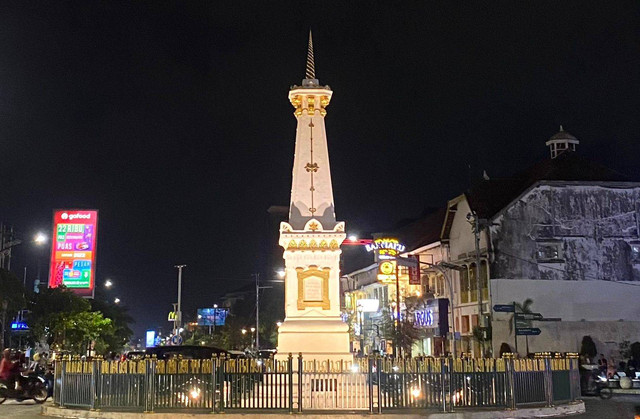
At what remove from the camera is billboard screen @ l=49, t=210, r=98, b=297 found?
45956 millimetres

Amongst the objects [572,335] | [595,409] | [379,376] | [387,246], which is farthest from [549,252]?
[379,376]

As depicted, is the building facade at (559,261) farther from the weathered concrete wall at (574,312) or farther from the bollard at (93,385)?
Answer: the bollard at (93,385)

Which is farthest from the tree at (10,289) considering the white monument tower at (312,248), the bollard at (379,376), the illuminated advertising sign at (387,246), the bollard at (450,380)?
the illuminated advertising sign at (387,246)

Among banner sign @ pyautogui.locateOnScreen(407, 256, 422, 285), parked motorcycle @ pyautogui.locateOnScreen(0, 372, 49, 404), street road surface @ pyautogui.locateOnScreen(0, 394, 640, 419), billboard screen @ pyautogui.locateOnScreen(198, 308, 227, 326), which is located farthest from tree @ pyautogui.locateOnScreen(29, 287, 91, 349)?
billboard screen @ pyautogui.locateOnScreen(198, 308, 227, 326)

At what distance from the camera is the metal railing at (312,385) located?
57.0ft

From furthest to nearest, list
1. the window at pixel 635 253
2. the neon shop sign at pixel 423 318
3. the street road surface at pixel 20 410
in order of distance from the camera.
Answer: the neon shop sign at pixel 423 318
the window at pixel 635 253
the street road surface at pixel 20 410

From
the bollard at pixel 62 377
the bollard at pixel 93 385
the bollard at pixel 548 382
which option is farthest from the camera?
the bollard at pixel 62 377

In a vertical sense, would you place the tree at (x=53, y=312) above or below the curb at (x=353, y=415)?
above

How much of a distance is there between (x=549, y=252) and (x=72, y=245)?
30532mm

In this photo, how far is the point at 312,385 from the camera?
17.4 m

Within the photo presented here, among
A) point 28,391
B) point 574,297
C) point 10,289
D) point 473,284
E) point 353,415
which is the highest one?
point 473,284

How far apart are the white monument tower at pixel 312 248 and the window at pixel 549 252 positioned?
24.7 meters

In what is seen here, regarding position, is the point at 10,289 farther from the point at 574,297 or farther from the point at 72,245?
the point at 574,297

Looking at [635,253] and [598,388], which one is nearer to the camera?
[598,388]
